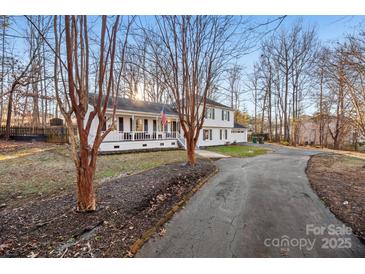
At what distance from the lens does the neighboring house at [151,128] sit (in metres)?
12.4

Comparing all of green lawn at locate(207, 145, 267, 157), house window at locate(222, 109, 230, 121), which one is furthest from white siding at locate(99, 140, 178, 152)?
house window at locate(222, 109, 230, 121)

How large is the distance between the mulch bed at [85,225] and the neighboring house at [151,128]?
6714mm

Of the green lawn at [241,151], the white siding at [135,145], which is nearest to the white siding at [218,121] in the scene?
the green lawn at [241,151]

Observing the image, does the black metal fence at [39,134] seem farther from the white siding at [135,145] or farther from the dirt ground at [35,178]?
the dirt ground at [35,178]

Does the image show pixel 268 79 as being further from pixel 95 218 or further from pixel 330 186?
pixel 95 218

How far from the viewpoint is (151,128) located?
16.2 metres

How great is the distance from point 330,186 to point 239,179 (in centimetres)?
226

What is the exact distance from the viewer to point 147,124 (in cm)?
1586

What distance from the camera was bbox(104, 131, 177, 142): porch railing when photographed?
482 inches

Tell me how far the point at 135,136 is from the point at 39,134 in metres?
7.99

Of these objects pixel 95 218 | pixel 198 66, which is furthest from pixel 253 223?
pixel 198 66

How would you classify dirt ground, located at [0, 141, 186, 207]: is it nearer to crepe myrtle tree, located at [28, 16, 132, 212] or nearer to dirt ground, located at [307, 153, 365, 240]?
crepe myrtle tree, located at [28, 16, 132, 212]

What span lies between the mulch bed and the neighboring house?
6.71 m

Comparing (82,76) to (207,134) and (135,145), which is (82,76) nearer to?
(135,145)
